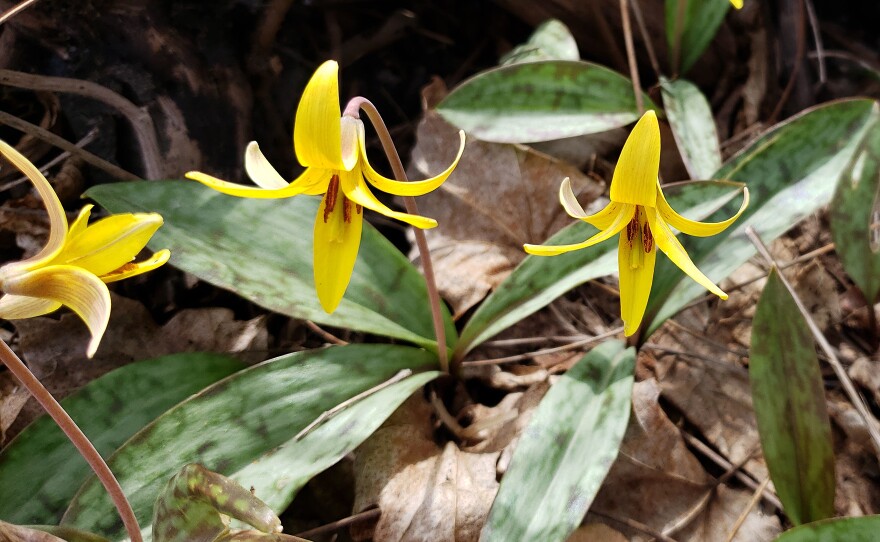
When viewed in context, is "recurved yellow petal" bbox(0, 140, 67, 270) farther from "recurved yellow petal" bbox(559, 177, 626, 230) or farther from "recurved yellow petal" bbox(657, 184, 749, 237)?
"recurved yellow petal" bbox(657, 184, 749, 237)

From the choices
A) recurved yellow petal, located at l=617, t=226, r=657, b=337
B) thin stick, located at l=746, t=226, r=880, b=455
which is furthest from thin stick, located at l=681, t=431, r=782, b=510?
recurved yellow petal, located at l=617, t=226, r=657, b=337

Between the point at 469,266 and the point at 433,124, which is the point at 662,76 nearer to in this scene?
the point at 433,124

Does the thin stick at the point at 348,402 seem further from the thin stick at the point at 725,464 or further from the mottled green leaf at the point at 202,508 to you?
the thin stick at the point at 725,464

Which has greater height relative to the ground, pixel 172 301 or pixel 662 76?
pixel 662 76

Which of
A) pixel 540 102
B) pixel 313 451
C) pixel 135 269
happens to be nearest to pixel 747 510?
pixel 313 451

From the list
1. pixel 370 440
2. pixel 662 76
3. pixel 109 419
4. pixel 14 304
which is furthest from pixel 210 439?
pixel 662 76
